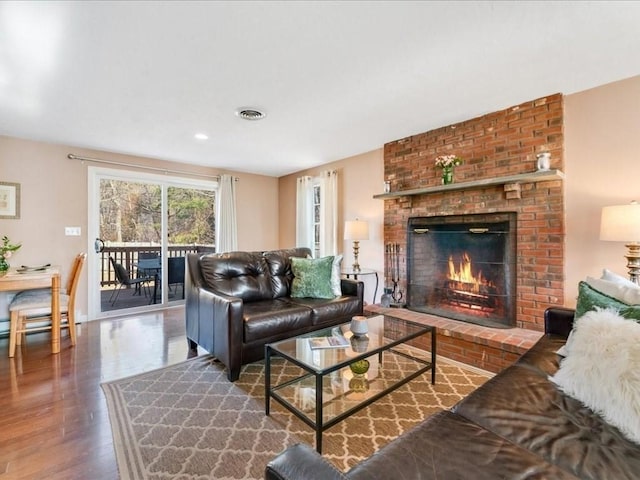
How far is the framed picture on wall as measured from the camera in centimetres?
350

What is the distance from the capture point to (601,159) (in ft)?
8.04

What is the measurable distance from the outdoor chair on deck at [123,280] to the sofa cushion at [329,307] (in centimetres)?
273

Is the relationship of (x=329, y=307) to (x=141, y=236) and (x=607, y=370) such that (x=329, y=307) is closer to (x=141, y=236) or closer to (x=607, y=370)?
(x=607, y=370)

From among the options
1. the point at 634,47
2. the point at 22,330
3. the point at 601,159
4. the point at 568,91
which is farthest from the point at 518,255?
the point at 22,330

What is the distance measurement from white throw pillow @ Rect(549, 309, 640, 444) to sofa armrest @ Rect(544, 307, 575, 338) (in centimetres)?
51

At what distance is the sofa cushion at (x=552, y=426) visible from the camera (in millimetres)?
939

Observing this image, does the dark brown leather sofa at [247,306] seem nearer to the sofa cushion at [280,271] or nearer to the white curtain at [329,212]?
the sofa cushion at [280,271]

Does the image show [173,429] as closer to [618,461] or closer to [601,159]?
[618,461]

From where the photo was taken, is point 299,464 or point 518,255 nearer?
point 299,464

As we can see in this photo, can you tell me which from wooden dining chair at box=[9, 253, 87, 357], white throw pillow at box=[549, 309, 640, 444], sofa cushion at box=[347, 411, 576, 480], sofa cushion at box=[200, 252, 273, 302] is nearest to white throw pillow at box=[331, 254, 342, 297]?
sofa cushion at box=[200, 252, 273, 302]

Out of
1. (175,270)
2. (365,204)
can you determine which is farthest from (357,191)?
(175,270)

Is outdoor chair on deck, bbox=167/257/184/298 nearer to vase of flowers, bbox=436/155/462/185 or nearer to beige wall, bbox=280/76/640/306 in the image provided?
vase of flowers, bbox=436/155/462/185

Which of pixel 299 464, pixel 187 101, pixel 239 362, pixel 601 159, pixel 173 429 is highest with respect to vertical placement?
pixel 187 101

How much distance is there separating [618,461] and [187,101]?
3.25m
